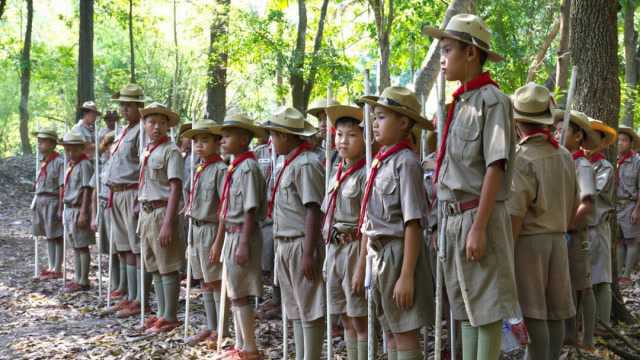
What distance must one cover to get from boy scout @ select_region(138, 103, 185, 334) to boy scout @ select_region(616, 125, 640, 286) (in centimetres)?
668

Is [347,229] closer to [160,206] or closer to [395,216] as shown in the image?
[395,216]

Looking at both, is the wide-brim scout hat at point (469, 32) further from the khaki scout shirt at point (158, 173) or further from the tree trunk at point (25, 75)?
the tree trunk at point (25, 75)

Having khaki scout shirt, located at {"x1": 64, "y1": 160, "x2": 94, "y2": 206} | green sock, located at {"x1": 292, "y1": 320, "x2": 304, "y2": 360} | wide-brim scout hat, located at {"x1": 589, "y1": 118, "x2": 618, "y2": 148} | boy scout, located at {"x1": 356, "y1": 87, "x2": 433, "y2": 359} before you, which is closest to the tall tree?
khaki scout shirt, located at {"x1": 64, "y1": 160, "x2": 94, "y2": 206}

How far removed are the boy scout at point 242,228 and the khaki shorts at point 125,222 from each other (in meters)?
2.29

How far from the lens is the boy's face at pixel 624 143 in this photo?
10.6 metres

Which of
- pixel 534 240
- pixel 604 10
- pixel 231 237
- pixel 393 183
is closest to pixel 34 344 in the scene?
pixel 231 237

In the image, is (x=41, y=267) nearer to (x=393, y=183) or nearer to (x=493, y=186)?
(x=393, y=183)

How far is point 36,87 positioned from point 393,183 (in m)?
46.5

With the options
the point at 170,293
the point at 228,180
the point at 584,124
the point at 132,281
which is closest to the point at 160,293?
the point at 170,293

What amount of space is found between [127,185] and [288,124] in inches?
133

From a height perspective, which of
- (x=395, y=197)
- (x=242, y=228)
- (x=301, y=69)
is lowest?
(x=242, y=228)

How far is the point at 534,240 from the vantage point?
191 inches

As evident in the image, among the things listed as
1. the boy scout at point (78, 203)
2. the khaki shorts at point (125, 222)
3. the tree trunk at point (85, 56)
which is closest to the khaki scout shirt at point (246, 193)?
the khaki shorts at point (125, 222)

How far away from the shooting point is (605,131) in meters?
6.46
